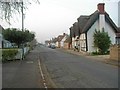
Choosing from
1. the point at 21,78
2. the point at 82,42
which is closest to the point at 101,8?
the point at 82,42

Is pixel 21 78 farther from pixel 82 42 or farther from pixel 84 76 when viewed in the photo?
pixel 82 42

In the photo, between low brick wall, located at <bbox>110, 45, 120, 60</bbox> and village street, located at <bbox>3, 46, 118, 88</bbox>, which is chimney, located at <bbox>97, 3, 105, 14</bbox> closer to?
low brick wall, located at <bbox>110, 45, 120, 60</bbox>

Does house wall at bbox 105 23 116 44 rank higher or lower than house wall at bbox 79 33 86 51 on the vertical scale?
higher

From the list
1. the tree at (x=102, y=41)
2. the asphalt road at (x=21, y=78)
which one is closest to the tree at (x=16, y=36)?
the tree at (x=102, y=41)

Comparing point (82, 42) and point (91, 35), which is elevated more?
point (91, 35)

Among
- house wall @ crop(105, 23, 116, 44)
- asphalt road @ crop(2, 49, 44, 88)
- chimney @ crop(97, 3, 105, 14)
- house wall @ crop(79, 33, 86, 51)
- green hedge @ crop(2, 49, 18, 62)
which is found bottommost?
asphalt road @ crop(2, 49, 44, 88)

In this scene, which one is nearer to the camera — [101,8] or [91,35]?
[101,8]

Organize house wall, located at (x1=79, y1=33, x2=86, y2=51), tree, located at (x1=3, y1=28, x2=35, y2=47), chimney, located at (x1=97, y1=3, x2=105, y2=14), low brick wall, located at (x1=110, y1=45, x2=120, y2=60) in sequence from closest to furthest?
low brick wall, located at (x1=110, y1=45, x2=120, y2=60) → tree, located at (x1=3, y1=28, x2=35, y2=47) → chimney, located at (x1=97, y1=3, x2=105, y2=14) → house wall, located at (x1=79, y1=33, x2=86, y2=51)

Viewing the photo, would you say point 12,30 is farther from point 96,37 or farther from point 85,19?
point 85,19

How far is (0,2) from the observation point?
50.6ft

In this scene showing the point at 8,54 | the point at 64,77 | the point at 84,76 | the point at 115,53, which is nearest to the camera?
the point at 64,77

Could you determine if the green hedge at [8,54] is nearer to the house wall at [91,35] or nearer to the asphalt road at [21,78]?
the asphalt road at [21,78]

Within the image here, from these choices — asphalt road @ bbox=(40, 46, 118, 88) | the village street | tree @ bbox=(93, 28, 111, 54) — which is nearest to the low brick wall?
asphalt road @ bbox=(40, 46, 118, 88)

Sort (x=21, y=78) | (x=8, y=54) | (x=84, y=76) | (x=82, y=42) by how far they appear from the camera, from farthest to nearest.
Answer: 1. (x=82, y=42)
2. (x=8, y=54)
3. (x=84, y=76)
4. (x=21, y=78)
